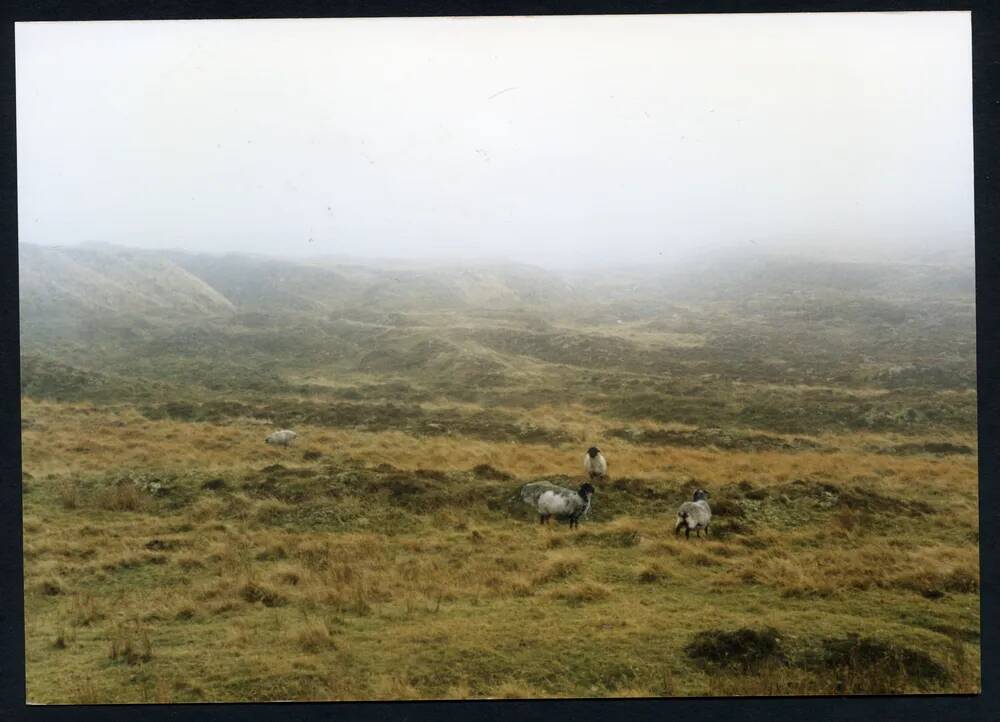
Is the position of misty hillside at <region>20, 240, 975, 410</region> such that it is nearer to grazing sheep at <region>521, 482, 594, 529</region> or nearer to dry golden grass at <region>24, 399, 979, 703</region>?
dry golden grass at <region>24, 399, 979, 703</region>

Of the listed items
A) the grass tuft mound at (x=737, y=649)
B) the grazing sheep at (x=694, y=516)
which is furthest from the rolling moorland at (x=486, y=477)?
the grazing sheep at (x=694, y=516)

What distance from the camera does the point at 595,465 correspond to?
29.6 ft

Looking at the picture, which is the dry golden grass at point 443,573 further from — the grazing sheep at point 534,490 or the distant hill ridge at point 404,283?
the distant hill ridge at point 404,283

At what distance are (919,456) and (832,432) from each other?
3.57ft

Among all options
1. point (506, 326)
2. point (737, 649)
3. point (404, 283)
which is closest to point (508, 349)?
point (506, 326)

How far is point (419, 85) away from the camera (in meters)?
8.96

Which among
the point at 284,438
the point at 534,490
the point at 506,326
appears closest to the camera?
the point at 534,490

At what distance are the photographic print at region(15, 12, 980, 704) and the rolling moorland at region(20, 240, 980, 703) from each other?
46mm

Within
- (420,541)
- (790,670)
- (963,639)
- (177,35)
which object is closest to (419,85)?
(177,35)

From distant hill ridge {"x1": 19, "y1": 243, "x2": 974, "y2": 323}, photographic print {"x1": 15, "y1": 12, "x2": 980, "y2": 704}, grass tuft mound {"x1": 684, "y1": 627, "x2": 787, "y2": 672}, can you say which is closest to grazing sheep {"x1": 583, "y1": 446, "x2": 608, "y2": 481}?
photographic print {"x1": 15, "y1": 12, "x2": 980, "y2": 704}

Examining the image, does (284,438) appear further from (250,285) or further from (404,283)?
(404,283)

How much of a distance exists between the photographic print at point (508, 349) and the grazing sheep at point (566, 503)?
0.05 m

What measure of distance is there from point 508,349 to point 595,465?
1969 millimetres

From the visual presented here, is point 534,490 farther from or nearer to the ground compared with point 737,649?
farther from the ground
